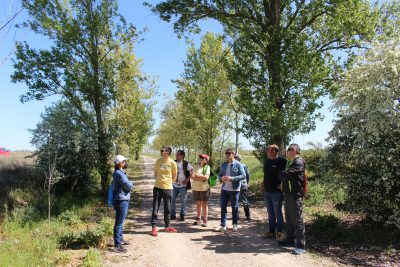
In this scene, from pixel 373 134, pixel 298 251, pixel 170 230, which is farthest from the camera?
pixel 170 230

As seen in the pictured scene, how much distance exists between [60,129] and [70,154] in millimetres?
1209

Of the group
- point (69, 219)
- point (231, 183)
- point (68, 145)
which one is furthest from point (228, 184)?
point (68, 145)

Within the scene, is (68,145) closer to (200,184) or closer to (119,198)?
(200,184)

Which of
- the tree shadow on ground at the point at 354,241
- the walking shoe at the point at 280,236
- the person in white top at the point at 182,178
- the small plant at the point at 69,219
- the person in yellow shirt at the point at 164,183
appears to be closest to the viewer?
the tree shadow on ground at the point at 354,241

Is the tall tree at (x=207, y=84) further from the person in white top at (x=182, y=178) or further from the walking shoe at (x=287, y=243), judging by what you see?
the walking shoe at (x=287, y=243)

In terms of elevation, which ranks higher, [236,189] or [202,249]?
[236,189]

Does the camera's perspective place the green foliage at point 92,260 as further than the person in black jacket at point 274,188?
No

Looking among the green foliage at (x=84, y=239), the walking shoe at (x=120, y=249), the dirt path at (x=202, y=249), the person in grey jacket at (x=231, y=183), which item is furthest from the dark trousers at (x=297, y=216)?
the green foliage at (x=84, y=239)

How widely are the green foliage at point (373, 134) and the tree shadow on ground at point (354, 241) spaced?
400 mm

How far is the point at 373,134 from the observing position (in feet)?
26.3

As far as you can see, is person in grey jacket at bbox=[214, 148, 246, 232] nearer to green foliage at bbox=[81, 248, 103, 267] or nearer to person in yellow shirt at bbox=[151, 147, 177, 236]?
person in yellow shirt at bbox=[151, 147, 177, 236]

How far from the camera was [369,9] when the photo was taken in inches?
573

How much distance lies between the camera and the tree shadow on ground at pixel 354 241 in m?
7.11

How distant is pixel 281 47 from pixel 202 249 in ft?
29.3
